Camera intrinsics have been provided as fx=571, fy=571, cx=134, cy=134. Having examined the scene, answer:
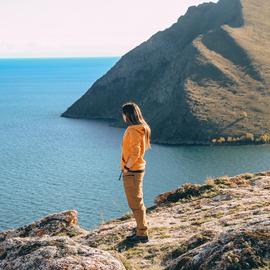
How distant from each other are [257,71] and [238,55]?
1285cm

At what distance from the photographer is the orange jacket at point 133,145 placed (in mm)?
14117

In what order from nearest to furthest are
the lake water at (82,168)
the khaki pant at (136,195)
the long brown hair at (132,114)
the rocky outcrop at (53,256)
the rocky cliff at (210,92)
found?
the rocky outcrop at (53,256)
the long brown hair at (132,114)
the khaki pant at (136,195)
the lake water at (82,168)
the rocky cliff at (210,92)

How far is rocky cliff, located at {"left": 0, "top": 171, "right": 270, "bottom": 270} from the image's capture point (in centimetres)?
928

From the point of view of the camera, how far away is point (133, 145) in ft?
46.5

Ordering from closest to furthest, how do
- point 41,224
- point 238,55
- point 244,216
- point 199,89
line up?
1. point 244,216
2. point 41,224
3. point 199,89
4. point 238,55

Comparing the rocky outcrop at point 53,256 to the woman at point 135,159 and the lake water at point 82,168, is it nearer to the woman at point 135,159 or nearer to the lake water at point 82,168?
the woman at point 135,159

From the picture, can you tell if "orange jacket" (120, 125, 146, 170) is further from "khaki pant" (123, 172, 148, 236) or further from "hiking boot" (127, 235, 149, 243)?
"hiking boot" (127, 235, 149, 243)

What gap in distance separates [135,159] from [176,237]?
2.25m

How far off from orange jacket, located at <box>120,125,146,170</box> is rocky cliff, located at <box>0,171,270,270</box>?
6.67 feet

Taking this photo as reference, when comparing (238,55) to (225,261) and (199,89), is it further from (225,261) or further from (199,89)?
(225,261)

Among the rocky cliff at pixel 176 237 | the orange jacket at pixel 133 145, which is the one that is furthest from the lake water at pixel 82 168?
the orange jacket at pixel 133 145

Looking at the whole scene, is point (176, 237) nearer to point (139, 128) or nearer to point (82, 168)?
point (139, 128)

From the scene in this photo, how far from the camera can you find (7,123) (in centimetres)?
16625

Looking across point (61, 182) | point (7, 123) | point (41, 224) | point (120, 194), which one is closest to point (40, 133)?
point (7, 123)
